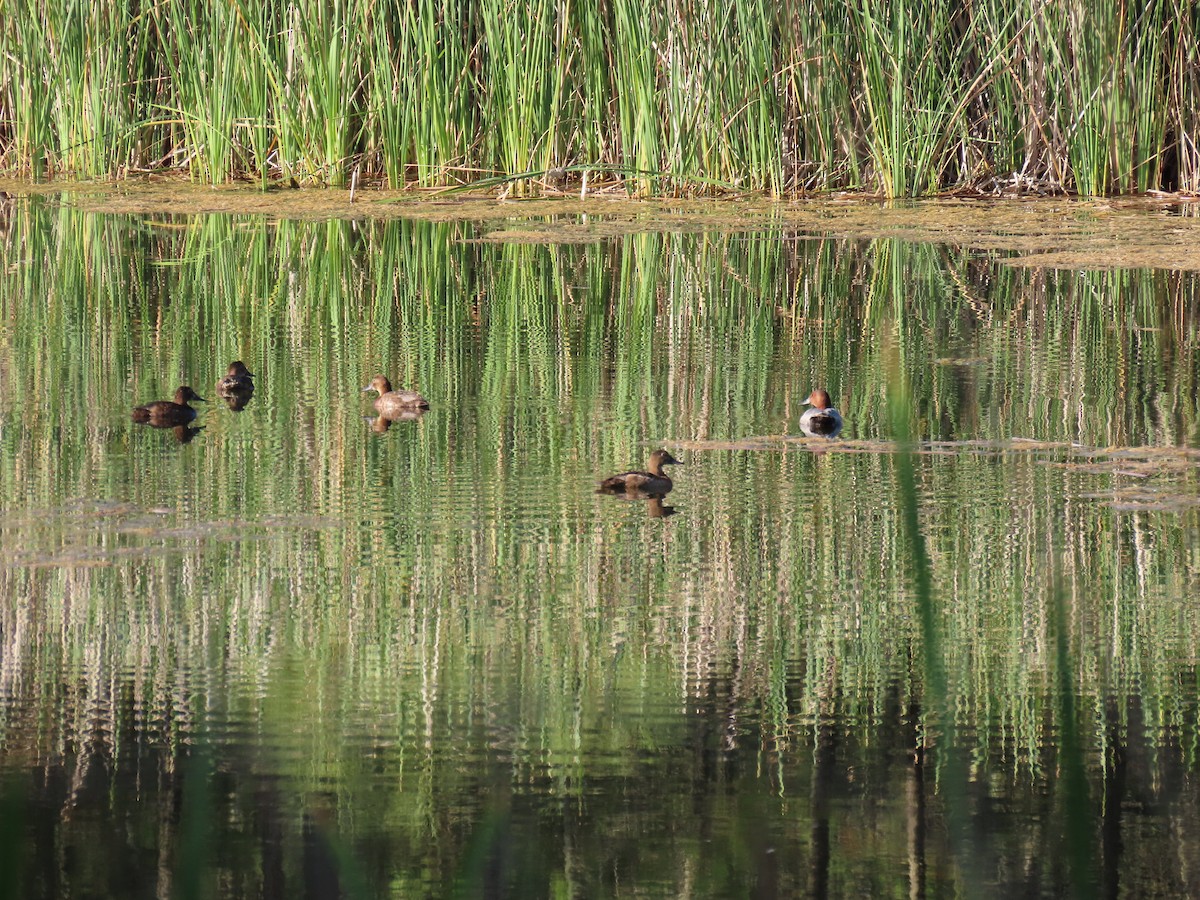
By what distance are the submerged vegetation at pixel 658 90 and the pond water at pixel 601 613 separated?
372 centimetres

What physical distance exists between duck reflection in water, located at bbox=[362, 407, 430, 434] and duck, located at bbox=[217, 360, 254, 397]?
636 mm

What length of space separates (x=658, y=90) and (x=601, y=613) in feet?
27.2

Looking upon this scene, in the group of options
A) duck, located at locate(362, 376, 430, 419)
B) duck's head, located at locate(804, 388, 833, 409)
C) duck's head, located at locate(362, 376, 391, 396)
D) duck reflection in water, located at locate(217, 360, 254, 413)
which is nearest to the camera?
duck's head, located at locate(804, 388, 833, 409)

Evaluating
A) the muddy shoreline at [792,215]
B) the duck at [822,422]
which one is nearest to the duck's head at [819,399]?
the duck at [822,422]

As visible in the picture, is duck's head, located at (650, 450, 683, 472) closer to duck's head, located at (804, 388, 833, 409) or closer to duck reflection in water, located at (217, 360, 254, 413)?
duck's head, located at (804, 388, 833, 409)

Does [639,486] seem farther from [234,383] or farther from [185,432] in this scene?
[234,383]

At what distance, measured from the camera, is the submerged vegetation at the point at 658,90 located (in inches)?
464

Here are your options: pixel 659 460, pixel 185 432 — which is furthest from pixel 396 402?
pixel 659 460

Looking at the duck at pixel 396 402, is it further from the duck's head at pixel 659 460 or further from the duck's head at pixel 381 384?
the duck's head at pixel 659 460

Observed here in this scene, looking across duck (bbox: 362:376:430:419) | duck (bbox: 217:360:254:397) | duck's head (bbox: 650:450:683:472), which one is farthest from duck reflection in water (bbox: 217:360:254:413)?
duck's head (bbox: 650:450:683:472)

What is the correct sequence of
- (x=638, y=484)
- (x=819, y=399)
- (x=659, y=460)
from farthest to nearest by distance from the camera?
(x=819, y=399) < (x=659, y=460) < (x=638, y=484)

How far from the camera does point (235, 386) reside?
22.7ft

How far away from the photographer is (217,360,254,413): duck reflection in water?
6.86m

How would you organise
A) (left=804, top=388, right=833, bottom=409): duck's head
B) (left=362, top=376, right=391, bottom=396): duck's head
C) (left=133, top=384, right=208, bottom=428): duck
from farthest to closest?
1. (left=362, top=376, right=391, bottom=396): duck's head
2. (left=133, top=384, right=208, bottom=428): duck
3. (left=804, top=388, right=833, bottom=409): duck's head
